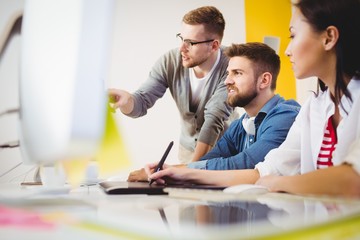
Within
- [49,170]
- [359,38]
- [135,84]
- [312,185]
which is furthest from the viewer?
[135,84]

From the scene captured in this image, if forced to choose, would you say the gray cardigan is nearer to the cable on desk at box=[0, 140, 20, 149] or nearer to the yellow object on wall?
the yellow object on wall

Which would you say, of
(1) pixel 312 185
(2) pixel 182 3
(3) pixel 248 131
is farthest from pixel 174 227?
(2) pixel 182 3

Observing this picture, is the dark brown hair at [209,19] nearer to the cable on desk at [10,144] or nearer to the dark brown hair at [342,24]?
the dark brown hair at [342,24]

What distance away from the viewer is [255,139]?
160 cm

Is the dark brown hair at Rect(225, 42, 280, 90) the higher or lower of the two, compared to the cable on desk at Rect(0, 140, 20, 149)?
higher

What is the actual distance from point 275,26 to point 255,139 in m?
0.60

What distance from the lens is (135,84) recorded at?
1.61m

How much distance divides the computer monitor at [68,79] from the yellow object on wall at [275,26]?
4.33 ft

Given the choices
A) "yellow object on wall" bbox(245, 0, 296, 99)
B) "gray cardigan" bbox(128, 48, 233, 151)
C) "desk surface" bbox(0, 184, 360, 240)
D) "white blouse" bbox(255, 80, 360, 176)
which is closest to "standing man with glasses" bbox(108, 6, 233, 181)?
"gray cardigan" bbox(128, 48, 233, 151)

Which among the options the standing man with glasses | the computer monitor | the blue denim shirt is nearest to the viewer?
the computer monitor

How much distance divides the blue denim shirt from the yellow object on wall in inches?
7.7

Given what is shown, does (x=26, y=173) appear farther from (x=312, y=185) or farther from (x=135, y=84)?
(x=312, y=185)

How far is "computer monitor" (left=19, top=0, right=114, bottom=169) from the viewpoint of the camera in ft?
1.79

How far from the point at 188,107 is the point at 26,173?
66 centimetres
